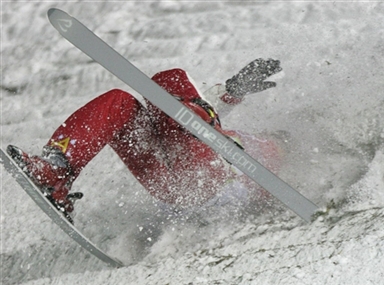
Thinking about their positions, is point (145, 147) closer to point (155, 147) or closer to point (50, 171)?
point (155, 147)

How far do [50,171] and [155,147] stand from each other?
0.33 m

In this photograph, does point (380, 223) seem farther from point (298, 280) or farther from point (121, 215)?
point (121, 215)

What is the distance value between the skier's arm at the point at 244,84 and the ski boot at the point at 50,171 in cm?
53

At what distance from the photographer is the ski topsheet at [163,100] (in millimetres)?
1342

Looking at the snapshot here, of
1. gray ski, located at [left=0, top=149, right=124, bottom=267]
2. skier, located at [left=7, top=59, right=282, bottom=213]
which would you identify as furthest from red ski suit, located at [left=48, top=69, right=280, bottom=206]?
gray ski, located at [left=0, top=149, right=124, bottom=267]

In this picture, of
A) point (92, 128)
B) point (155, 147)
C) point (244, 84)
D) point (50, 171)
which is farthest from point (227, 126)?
point (50, 171)

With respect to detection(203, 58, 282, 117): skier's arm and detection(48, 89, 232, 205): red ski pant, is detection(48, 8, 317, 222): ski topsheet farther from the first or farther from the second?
detection(203, 58, 282, 117): skier's arm

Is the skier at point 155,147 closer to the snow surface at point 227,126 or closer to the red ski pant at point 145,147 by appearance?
the red ski pant at point 145,147

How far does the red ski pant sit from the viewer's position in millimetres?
1565

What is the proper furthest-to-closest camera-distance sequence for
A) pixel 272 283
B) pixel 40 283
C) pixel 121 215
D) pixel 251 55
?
1. pixel 251 55
2. pixel 121 215
3. pixel 40 283
4. pixel 272 283

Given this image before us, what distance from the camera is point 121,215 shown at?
1977mm

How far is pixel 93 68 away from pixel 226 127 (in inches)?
26.3

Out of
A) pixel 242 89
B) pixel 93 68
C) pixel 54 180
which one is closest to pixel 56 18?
pixel 54 180

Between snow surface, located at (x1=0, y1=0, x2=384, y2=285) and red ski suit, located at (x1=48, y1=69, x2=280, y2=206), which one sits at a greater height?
red ski suit, located at (x1=48, y1=69, x2=280, y2=206)
